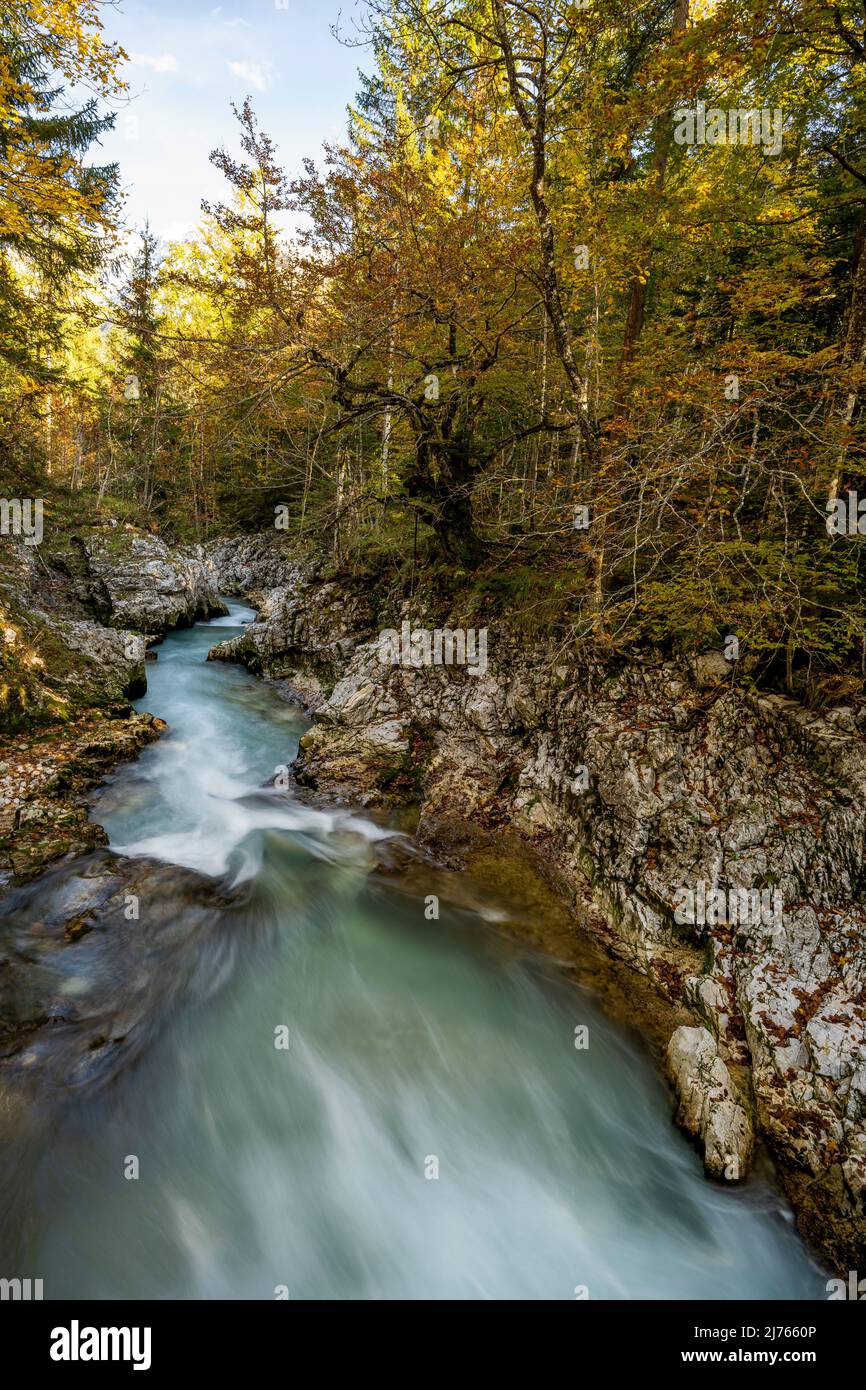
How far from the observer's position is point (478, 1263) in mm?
3777

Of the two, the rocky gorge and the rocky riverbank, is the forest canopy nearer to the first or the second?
the rocky gorge

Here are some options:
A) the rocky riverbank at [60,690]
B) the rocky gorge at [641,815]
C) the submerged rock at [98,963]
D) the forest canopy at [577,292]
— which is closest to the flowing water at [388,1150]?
the submerged rock at [98,963]

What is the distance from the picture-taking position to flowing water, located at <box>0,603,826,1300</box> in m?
3.66

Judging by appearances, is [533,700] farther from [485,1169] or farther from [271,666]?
[271,666]

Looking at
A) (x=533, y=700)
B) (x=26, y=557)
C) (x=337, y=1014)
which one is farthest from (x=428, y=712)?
(x=26, y=557)

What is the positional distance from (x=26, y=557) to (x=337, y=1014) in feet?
41.1

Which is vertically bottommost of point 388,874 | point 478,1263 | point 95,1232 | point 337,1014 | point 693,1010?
point 478,1263

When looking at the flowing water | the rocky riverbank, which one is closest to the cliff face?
the flowing water

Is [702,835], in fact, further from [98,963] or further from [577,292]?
[577,292]

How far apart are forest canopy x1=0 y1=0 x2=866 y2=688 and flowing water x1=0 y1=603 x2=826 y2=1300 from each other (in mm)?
4124

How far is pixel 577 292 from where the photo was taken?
30.0 feet

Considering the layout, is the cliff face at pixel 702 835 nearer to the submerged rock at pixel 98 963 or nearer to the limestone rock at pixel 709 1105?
the limestone rock at pixel 709 1105

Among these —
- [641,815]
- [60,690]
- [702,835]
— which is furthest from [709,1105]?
[60,690]

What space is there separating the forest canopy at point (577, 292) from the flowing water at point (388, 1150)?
4.12m
